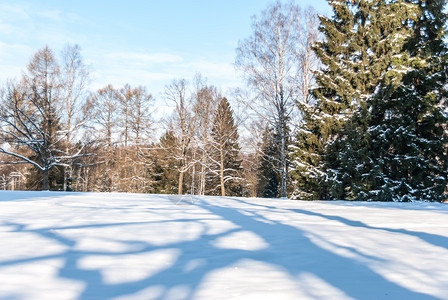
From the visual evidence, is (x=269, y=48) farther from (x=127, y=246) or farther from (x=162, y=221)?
(x=127, y=246)

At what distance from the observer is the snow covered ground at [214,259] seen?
77.2 inches

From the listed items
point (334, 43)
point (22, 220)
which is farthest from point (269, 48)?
point (22, 220)

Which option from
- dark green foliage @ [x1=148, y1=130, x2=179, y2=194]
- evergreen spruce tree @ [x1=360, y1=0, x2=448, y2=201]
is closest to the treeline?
evergreen spruce tree @ [x1=360, y1=0, x2=448, y2=201]

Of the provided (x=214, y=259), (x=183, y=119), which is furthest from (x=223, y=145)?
(x=214, y=259)

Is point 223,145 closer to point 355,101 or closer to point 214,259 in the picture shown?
point 355,101

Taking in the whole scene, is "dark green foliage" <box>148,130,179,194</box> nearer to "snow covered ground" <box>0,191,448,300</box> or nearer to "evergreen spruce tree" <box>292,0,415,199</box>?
"evergreen spruce tree" <box>292,0,415,199</box>

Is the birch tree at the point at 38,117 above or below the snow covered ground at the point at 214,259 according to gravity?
above

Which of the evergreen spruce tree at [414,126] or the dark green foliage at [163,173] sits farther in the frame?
the dark green foliage at [163,173]

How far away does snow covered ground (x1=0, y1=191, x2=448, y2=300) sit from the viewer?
6.44ft

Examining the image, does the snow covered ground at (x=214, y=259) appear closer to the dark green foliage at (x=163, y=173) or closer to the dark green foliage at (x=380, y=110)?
the dark green foliage at (x=380, y=110)

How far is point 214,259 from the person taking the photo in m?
2.60

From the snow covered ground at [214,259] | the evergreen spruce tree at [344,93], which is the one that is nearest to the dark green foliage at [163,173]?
the evergreen spruce tree at [344,93]

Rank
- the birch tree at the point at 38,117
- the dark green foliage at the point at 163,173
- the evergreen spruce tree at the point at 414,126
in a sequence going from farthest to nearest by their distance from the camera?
the dark green foliage at the point at 163,173
the birch tree at the point at 38,117
the evergreen spruce tree at the point at 414,126

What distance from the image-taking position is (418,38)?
1188 cm
